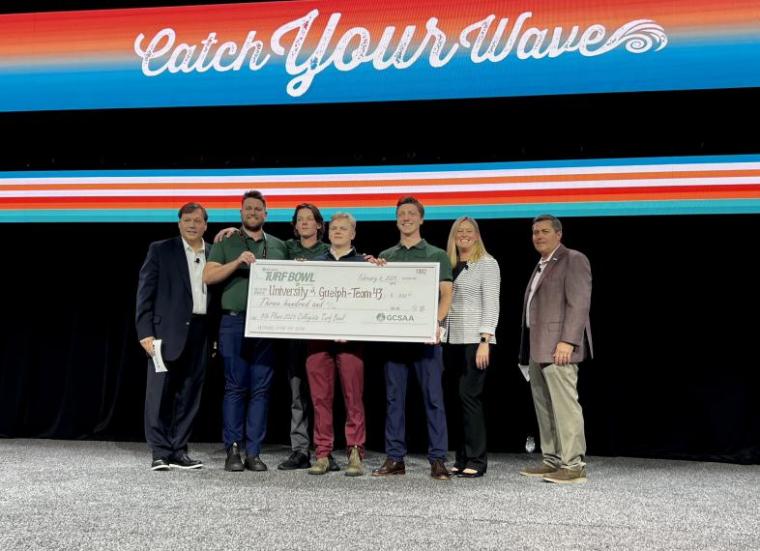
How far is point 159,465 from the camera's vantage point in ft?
12.6

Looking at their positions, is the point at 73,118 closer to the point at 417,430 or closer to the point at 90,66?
the point at 90,66

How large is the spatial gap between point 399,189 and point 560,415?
1.71 m

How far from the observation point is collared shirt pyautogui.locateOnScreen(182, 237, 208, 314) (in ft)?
13.1

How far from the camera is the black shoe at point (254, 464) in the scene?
3836 mm

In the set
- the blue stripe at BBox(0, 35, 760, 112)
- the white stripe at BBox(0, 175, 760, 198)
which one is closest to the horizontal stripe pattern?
the white stripe at BBox(0, 175, 760, 198)

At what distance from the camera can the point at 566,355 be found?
375 centimetres

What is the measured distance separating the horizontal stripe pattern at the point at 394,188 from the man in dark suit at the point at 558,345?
2.21 ft

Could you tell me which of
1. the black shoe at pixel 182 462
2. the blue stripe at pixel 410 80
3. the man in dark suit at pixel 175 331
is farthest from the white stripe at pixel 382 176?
the black shoe at pixel 182 462

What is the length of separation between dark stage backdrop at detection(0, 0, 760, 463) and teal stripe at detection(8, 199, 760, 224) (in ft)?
0.59

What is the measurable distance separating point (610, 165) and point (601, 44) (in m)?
0.76

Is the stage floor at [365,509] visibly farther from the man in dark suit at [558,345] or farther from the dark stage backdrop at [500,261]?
the dark stage backdrop at [500,261]

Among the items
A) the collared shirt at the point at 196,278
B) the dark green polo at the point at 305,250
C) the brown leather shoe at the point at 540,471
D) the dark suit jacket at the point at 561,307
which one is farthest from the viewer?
the dark green polo at the point at 305,250

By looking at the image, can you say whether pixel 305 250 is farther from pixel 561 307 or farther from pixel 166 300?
pixel 561 307

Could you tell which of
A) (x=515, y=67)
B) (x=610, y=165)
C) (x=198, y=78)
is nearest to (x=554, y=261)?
(x=610, y=165)
